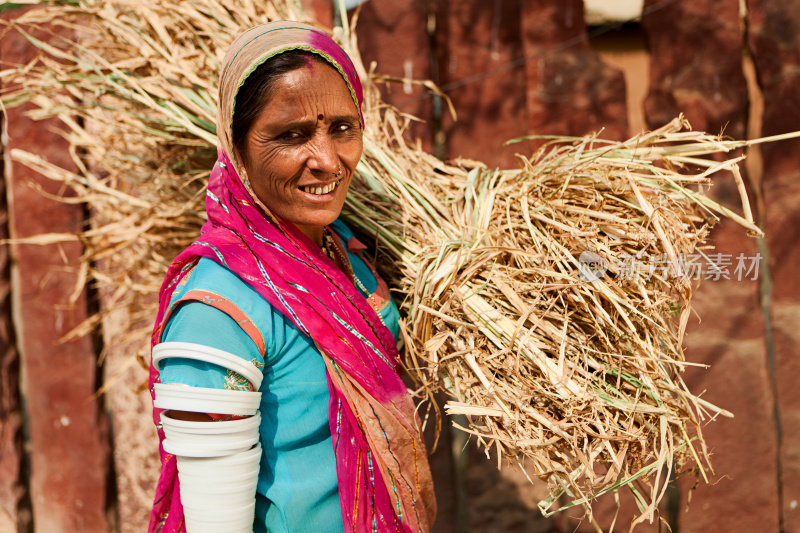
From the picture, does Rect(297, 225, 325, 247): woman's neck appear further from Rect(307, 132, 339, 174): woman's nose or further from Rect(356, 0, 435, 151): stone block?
Rect(356, 0, 435, 151): stone block

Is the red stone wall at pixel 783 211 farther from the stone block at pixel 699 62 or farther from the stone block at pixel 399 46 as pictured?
the stone block at pixel 399 46

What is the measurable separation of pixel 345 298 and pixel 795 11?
170 cm

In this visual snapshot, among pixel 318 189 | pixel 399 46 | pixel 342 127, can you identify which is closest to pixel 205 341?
pixel 318 189

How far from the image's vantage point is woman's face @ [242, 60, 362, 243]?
95cm

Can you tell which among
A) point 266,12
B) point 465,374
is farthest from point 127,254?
point 465,374

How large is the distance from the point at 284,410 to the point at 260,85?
1.80ft

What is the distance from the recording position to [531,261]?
1.14 meters

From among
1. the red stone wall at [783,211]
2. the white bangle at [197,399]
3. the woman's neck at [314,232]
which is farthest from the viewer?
the red stone wall at [783,211]

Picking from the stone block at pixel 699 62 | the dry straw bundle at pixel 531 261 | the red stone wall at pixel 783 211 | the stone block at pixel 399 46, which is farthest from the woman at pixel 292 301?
the red stone wall at pixel 783 211

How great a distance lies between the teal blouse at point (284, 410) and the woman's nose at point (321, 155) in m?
0.23

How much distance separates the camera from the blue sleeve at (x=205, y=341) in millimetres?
875

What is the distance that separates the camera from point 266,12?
60.1 inches

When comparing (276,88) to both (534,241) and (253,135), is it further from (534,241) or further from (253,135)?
(534,241)

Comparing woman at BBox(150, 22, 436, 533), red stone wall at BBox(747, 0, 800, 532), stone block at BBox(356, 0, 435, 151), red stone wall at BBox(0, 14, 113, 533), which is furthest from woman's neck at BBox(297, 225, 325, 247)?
red stone wall at BBox(747, 0, 800, 532)
